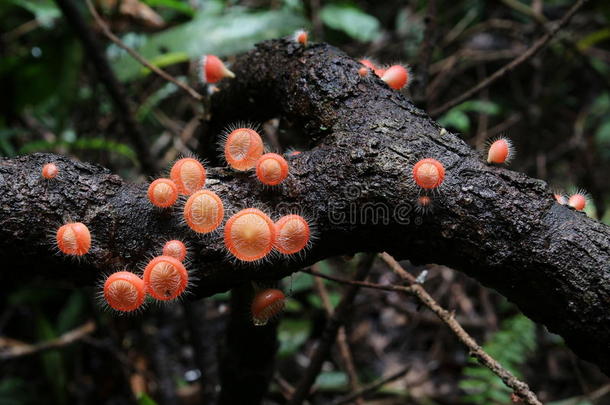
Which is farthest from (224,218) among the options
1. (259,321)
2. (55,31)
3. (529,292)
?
(55,31)

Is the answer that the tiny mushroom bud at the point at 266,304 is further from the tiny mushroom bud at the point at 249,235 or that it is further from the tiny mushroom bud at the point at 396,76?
the tiny mushroom bud at the point at 396,76

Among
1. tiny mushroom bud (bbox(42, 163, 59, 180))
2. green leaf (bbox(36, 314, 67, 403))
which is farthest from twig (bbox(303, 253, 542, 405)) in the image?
green leaf (bbox(36, 314, 67, 403))

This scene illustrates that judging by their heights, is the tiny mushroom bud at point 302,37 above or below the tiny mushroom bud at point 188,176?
above

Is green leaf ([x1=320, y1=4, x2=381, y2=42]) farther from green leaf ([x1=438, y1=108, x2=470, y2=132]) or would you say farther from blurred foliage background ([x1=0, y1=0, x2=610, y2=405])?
green leaf ([x1=438, y1=108, x2=470, y2=132])

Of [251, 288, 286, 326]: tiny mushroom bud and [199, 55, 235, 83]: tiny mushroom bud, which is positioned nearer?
[251, 288, 286, 326]: tiny mushroom bud

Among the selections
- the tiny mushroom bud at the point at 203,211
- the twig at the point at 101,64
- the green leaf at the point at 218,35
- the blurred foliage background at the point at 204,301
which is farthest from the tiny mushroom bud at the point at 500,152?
the green leaf at the point at 218,35

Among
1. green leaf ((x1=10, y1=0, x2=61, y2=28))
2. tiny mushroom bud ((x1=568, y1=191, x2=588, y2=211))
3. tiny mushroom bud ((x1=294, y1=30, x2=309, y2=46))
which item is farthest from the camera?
green leaf ((x1=10, y1=0, x2=61, y2=28))
